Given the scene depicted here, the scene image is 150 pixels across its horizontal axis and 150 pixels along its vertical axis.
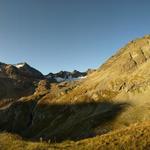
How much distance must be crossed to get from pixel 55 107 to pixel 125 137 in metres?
85.9

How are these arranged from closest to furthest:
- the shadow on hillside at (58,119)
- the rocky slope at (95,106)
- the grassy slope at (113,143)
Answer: the grassy slope at (113,143) < the rocky slope at (95,106) < the shadow on hillside at (58,119)

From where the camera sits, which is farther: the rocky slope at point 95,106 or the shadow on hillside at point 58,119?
the shadow on hillside at point 58,119

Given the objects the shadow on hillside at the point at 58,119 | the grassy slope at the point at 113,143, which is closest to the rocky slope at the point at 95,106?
the shadow on hillside at the point at 58,119

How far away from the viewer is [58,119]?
93688 mm

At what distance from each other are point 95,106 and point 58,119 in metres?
14.0

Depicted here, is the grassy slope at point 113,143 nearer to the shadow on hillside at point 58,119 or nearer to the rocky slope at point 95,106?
the shadow on hillside at point 58,119

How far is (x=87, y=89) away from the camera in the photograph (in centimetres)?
10319

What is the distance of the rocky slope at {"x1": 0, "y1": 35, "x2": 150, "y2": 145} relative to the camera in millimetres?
67875

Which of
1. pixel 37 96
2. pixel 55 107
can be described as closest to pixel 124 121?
pixel 55 107

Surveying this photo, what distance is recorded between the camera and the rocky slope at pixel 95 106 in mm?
67875

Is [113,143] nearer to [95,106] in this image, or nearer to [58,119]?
[95,106]

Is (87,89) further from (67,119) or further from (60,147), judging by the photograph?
(60,147)

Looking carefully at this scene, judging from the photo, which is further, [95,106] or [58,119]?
[58,119]

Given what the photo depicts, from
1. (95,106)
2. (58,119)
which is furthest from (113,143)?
(58,119)
